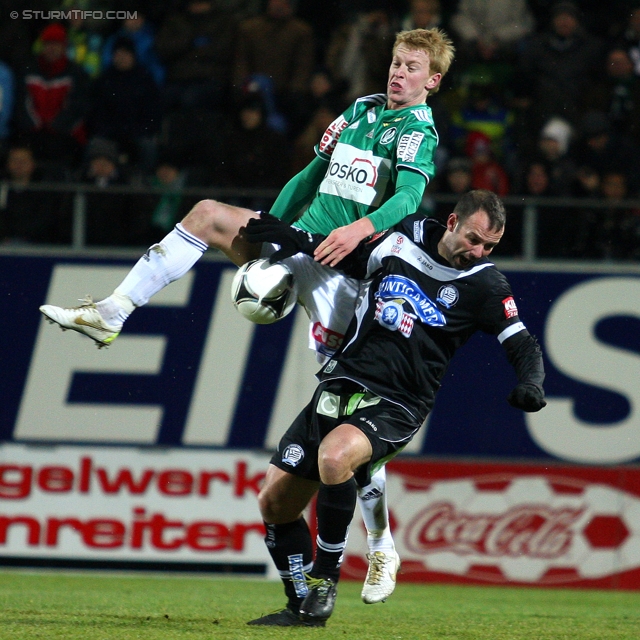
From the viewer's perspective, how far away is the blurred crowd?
34.1ft

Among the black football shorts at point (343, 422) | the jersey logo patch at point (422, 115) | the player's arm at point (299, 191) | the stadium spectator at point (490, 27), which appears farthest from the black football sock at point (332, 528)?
the stadium spectator at point (490, 27)

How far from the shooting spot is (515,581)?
10.5 metres

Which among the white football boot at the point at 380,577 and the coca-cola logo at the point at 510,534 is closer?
the white football boot at the point at 380,577

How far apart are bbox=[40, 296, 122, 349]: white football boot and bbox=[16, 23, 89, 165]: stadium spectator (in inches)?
194

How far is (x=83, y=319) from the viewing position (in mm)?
5906

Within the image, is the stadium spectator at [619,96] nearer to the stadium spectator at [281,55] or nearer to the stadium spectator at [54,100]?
the stadium spectator at [281,55]

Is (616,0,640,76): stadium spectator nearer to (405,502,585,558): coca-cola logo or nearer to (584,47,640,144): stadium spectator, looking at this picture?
(584,47,640,144): stadium spectator

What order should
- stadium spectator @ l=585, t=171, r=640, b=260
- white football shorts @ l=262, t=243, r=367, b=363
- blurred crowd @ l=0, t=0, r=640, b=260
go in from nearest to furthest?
white football shorts @ l=262, t=243, r=367, b=363
stadium spectator @ l=585, t=171, r=640, b=260
blurred crowd @ l=0, t=0, r=640, b=260

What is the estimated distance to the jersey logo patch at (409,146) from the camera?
6043 millimetres

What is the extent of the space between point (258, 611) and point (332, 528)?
154 centimetres

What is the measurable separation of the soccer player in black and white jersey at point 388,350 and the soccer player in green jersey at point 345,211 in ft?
0.63

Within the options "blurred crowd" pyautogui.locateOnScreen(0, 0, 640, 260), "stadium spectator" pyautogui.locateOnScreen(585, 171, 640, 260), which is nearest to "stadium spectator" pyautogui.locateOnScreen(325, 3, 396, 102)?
"blurred crowd" pyautogui.locateOnScreen(0, 0, 640, 260)

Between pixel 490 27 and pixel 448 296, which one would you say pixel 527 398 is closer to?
pixel 448 296

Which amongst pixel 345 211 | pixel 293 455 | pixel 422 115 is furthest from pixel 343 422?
pixel 422 115
